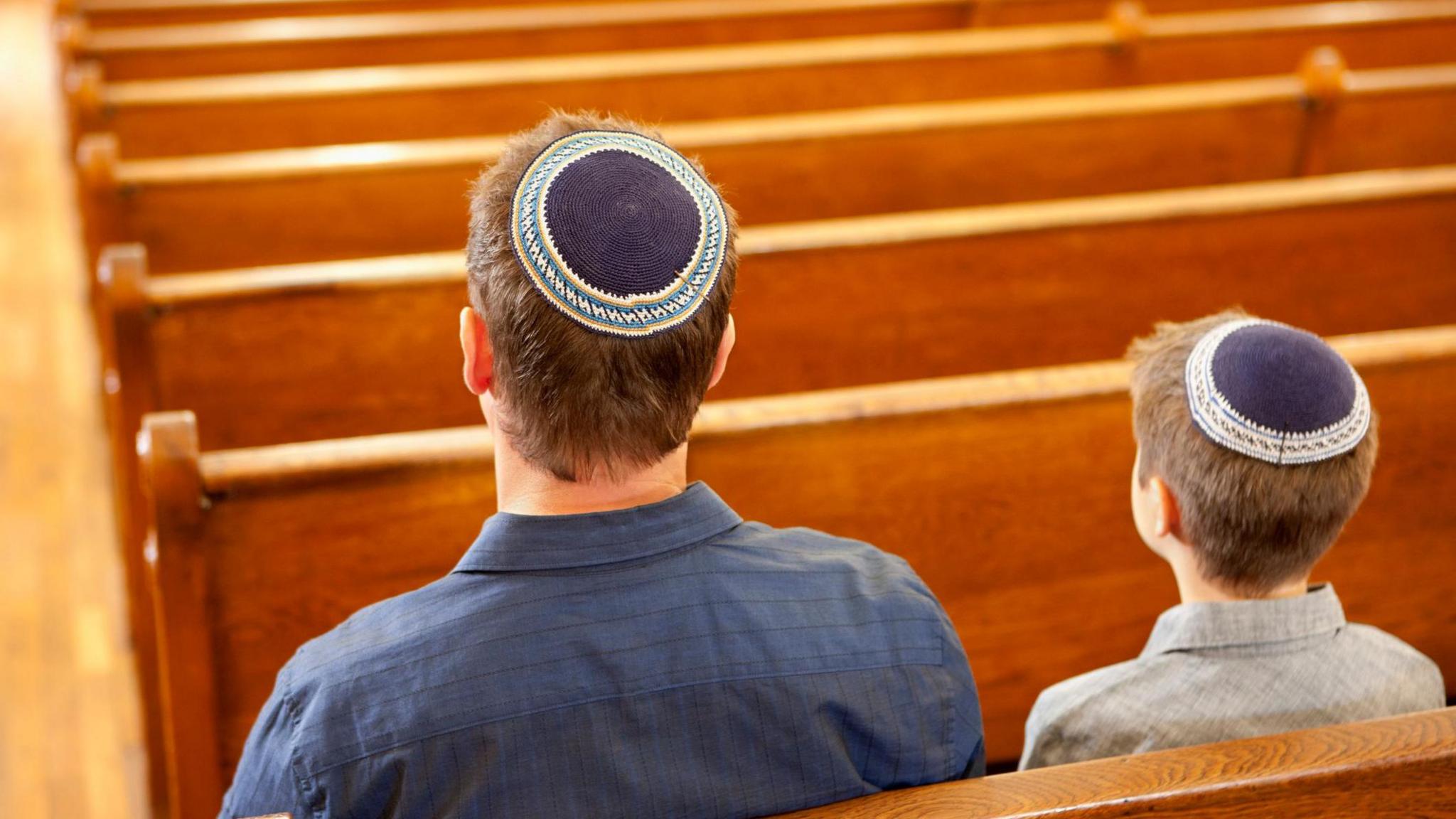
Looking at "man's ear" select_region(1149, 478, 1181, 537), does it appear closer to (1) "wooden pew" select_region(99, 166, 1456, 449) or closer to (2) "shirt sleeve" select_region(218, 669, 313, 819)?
(2) "shirt sleeve" select_region(218, 669, 313, 819)

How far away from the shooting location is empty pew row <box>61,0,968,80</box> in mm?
3010

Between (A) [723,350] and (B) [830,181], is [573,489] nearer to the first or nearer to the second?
(A) [723,350]

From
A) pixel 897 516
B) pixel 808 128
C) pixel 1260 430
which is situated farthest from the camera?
pixel 808 128


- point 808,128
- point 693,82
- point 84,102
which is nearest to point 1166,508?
point 808,128

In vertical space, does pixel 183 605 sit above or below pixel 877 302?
below

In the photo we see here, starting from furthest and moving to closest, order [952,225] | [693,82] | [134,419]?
[693,82]
[952,225]
[134,419]

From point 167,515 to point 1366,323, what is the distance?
1.69 meters

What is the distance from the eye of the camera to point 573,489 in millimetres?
857

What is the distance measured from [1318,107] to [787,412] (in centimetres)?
151

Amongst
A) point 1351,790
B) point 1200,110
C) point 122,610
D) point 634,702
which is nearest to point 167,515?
point 634,702

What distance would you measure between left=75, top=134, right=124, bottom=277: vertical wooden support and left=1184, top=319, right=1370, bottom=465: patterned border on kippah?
1.66 m

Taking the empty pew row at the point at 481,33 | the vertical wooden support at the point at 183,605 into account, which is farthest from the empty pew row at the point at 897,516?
the empty pew row at the point at 481,33

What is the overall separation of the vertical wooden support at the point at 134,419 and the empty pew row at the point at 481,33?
0.86m

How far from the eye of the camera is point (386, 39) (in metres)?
3.07
